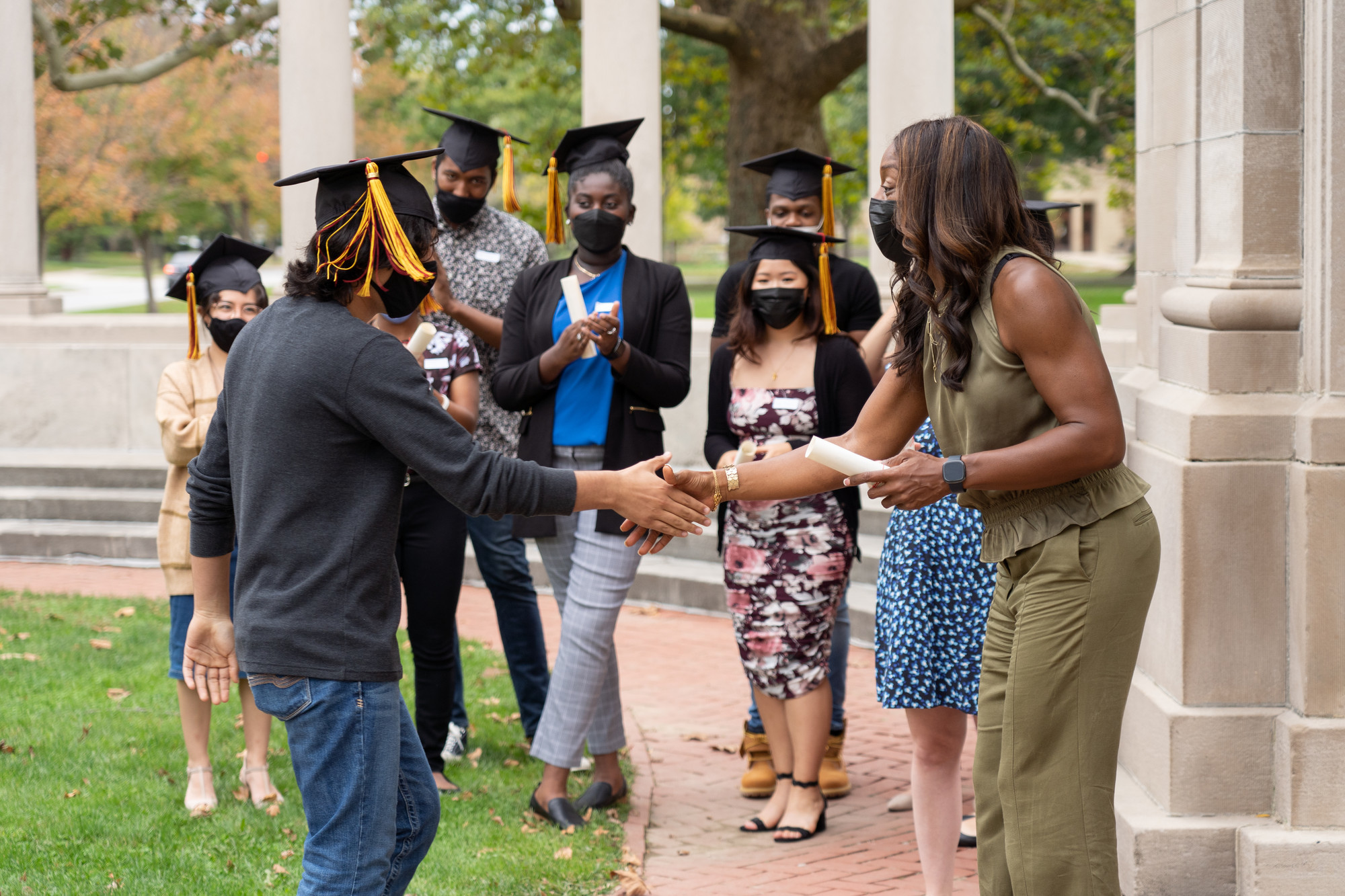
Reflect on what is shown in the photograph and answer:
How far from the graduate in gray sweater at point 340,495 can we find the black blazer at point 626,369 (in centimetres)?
202

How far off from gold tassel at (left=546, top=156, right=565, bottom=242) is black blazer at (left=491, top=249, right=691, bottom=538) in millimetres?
233

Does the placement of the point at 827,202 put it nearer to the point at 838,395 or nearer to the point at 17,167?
the point at 838,395

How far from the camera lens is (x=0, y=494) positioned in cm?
1110

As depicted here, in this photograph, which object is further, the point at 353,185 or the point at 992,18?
the point at 992,18

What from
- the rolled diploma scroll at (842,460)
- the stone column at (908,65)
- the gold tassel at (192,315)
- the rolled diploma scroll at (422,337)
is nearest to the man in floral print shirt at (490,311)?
the gold tassel at (192,315)

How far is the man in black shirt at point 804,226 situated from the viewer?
5.55 metres

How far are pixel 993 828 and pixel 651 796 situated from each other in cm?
253

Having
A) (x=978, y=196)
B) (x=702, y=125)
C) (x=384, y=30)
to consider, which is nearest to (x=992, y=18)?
(x=702, y=125)

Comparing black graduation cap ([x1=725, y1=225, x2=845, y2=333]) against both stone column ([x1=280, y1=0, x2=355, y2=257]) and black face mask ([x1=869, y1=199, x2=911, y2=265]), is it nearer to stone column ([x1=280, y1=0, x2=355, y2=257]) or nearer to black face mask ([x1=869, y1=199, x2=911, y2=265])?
black face mask ([x1=869, y1=199, x2=911, y2=265])

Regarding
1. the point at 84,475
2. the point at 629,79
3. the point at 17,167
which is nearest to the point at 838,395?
the point at 629,79

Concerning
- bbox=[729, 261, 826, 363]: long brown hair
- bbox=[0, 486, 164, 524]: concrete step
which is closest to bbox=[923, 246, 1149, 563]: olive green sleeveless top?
bbox=[729, 261, 826, 363]: long brown hair

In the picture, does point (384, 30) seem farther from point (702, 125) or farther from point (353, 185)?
point (353, 185)

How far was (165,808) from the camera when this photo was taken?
5.31m

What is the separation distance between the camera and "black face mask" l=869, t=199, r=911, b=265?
382cm
